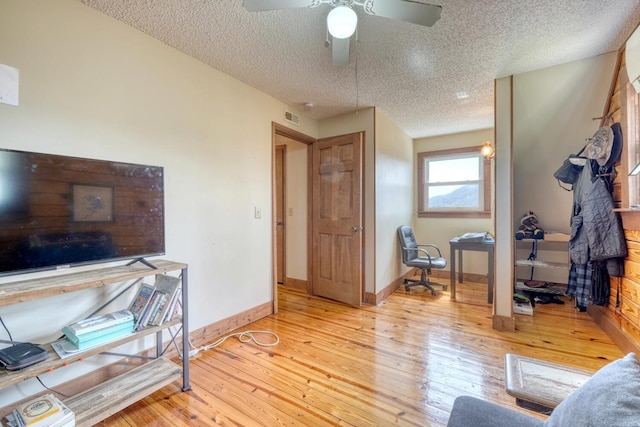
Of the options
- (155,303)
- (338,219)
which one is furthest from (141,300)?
(338,219)

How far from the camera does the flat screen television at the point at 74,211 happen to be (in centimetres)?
131

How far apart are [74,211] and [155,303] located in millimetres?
706

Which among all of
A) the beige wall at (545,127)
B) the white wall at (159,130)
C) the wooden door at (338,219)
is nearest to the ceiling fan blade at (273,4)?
the white wall at (159,130)

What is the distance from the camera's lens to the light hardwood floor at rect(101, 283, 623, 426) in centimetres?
161

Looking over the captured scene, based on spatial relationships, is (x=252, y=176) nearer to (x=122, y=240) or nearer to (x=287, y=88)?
(x=287, y=88)

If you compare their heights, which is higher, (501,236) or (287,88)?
(287,88)

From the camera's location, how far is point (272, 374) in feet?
6.53

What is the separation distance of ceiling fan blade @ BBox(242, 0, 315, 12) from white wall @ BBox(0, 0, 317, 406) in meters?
1.14

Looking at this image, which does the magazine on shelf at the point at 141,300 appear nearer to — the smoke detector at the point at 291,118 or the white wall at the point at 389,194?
the smoke detector at the point at 291,118

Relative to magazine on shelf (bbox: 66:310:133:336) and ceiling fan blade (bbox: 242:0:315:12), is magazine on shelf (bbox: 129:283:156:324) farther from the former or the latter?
ceiling fan blade (bbox: 242:0:315:12)

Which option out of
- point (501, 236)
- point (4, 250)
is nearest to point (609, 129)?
point (501, 236)

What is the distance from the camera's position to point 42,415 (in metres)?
1.25

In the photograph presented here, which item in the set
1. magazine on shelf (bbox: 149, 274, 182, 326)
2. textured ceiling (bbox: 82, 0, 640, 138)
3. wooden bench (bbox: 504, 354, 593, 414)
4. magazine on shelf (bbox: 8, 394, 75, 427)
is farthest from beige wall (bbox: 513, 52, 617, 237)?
magazine on shelf (bbox: 8, 394, 75, 427)

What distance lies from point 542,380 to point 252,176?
2.62m
